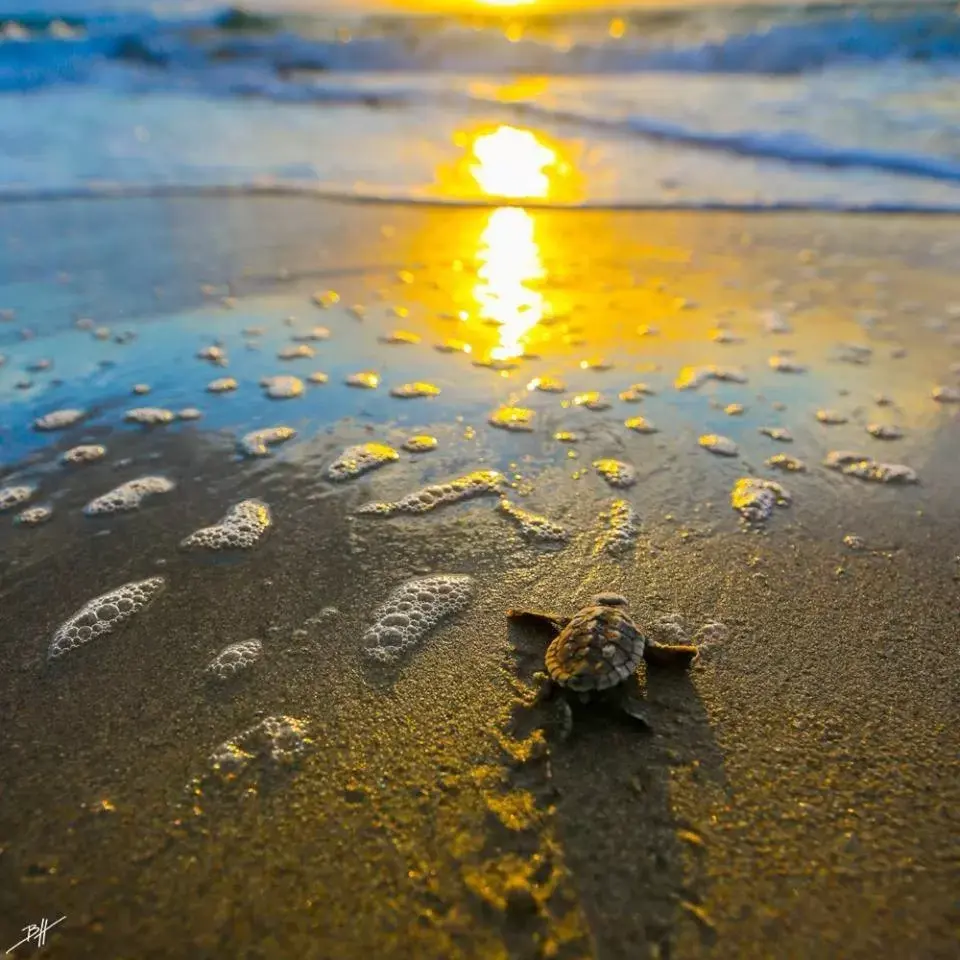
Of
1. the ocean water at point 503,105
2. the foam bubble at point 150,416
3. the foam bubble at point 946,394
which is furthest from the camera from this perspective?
the ocean water at point 503,105

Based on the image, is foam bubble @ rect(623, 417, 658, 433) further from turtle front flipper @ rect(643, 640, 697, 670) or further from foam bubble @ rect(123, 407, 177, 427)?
foam bubble @ rect(123, 407, 177, 427)

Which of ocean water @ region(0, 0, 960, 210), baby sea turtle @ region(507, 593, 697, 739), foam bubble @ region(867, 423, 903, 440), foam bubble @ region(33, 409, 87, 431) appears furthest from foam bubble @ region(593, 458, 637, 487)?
ocean water @ region(0, 0, 960, 210)

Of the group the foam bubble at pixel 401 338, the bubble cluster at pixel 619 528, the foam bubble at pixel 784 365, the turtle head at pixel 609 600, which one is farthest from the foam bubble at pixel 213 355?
the foam bubble at pixel 784 365

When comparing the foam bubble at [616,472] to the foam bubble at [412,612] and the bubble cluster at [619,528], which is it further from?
the foam bubble at [412,612]

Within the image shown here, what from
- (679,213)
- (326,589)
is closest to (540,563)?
(326,589)

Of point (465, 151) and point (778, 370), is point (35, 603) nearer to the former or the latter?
point (778, 370)

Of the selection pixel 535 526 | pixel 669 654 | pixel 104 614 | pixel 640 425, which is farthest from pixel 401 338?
pixel 669 654
